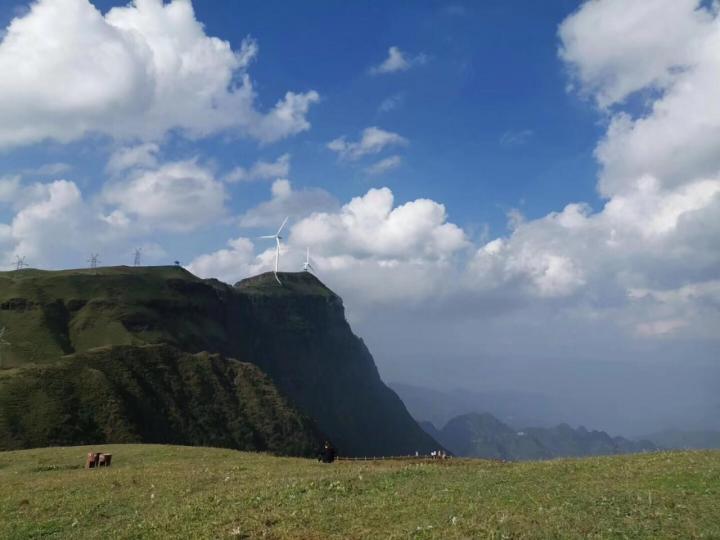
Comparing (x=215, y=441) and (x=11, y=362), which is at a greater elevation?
(x=11, y=362)

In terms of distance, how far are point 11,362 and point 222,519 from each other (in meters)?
200

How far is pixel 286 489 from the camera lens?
29703 mm

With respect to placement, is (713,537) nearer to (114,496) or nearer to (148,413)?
(114,496)

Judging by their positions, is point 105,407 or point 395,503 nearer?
point 395,503

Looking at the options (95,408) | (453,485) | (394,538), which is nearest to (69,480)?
(453,485)

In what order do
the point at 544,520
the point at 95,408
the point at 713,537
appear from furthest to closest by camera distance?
1. the point at 95,408
2. the point at 544,520
3. the point at 713,537

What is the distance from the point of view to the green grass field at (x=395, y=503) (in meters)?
21.4

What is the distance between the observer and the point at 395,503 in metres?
25.5

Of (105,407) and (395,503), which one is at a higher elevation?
(105,407)

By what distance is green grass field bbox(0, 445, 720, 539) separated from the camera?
842 inches

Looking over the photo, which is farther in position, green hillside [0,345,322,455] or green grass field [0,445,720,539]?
green hillside [0,345,322,455]

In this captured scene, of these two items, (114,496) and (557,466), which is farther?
(557,466)

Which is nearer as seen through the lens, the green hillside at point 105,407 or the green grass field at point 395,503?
the green grass field at point 395,503

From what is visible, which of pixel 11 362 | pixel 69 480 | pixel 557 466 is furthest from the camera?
pixel 11 362
